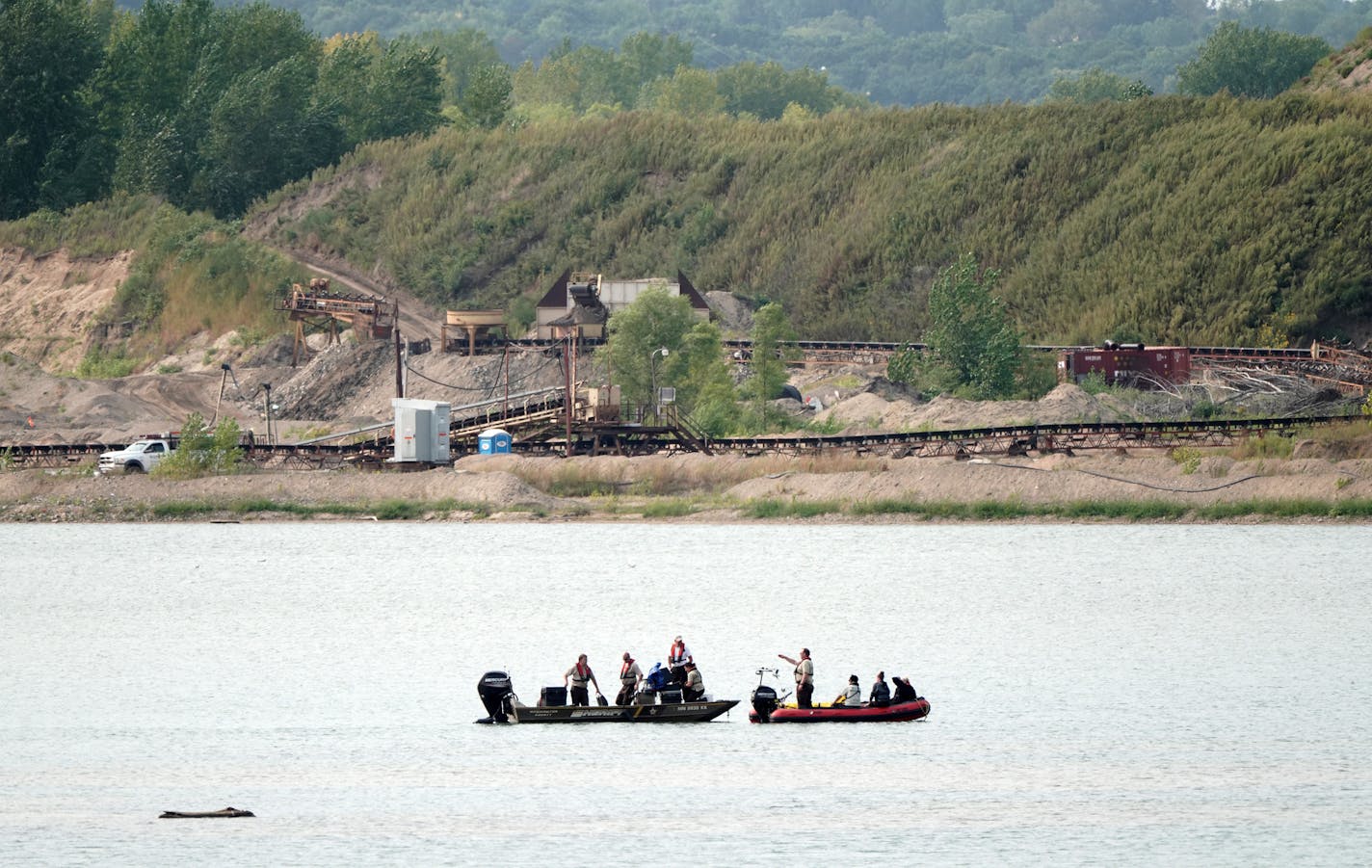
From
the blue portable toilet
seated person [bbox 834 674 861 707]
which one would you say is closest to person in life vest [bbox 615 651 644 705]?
seated person [bbox 834 674 861 707]

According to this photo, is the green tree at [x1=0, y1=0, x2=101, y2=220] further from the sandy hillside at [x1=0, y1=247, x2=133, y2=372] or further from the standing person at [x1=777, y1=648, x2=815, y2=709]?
the standing person at [x1=777, y1=648, x2=815, y2=709]

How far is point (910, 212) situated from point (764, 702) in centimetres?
10440

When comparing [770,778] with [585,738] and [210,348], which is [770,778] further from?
[210,348]

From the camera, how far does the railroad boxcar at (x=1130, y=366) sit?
4373 inches

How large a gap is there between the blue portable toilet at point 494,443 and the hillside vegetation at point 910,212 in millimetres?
43921

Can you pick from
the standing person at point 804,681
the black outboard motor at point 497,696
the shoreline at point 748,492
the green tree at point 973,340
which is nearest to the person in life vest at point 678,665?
the standing person at point 804,681

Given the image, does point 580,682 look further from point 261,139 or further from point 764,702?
point 261,139

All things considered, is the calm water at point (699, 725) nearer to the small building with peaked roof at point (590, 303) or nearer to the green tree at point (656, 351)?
the green tree at point (656, 351)

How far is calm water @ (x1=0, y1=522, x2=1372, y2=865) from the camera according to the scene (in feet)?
129

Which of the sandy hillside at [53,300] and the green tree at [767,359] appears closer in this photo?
the green tree at [767,359]

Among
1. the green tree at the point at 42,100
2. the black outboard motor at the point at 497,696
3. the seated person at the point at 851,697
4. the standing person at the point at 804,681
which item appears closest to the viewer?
the standing person at the point at 804,681

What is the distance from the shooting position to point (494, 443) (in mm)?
97188

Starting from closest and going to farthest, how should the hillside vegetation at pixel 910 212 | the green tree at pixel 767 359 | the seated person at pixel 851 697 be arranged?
1. the seated person at pixel 851 697
2. the green tree at pixel 767 359
3. the hillside vegetation at pixel 910 212

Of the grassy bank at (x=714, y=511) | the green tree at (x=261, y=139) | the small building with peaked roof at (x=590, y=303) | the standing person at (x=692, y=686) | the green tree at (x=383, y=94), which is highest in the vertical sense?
the green tree at (x=383, y=94)
